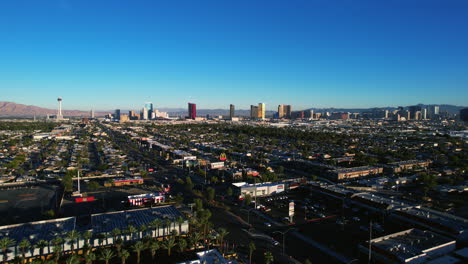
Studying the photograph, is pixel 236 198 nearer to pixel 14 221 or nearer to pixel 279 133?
pixel 14 221

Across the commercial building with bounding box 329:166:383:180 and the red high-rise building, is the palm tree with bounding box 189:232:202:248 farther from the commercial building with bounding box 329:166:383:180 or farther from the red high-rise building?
the red high-rise building

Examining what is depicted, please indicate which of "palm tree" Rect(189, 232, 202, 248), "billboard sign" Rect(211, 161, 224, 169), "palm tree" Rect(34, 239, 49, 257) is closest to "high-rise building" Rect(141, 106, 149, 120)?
"billboard sign" Rect(211, 161, 224, 169)

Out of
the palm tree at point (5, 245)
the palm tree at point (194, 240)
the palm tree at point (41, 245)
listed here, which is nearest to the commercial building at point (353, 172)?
the palm tree at point (194, 240)

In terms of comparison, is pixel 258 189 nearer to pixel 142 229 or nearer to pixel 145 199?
pixel 145 199

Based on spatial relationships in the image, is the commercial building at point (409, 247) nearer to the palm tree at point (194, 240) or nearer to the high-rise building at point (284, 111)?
the palm tree at point (194, 240)

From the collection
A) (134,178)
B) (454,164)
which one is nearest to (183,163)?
(134,178)

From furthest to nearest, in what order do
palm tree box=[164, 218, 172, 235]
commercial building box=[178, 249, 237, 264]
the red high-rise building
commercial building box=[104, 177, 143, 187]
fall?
1. the red high-rise building
2. commercial building box=[104, 177, 143, 187]
3. palm tree box=[164, 218, 172, 235]
4. commercial building box=[178, 249, 237, 264]
